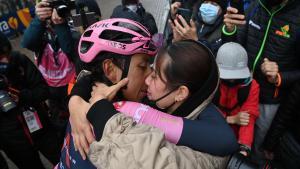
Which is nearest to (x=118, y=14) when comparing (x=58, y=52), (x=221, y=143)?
(x=58, y=52)

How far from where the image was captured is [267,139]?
9.95 feet

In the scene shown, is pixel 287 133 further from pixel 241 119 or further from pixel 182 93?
pixel 182 93

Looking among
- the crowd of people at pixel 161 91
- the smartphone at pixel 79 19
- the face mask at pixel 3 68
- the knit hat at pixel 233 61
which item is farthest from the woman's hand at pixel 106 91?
the face mask at pixel 3 68

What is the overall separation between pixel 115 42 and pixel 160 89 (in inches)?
13.8

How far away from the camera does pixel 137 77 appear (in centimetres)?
165

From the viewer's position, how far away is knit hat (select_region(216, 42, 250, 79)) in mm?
2688

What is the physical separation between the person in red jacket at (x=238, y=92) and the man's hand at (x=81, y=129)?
5.09 feet

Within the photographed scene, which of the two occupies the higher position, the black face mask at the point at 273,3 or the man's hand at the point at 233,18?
the black face mask at the point at 273,3

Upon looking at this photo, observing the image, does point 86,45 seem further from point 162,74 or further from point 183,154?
point 183,154

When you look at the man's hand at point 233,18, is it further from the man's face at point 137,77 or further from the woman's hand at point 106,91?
the woman's hand at point 106,91

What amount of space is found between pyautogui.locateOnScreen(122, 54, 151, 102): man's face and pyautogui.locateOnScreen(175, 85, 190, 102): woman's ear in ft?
0.83

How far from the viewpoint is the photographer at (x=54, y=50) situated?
3.13m

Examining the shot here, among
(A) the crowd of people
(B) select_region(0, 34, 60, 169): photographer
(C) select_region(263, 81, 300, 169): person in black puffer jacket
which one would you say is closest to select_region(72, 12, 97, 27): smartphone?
(A) the crowd of people

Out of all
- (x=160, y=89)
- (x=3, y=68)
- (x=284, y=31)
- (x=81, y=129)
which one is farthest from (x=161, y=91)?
(x=3, y=68)
